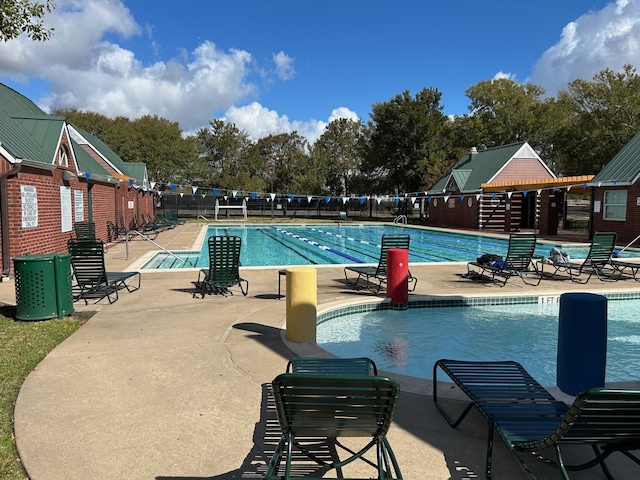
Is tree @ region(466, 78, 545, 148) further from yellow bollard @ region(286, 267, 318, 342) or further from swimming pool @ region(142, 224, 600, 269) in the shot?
yellow bollard @ region(286, 267, 318, 342)

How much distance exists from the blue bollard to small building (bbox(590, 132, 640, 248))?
18.6m

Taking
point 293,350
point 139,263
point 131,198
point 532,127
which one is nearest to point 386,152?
point 532,127

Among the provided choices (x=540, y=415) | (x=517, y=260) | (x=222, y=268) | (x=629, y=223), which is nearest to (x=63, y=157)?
(x=222, y=268)

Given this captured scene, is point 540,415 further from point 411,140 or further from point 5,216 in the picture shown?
point 411,140

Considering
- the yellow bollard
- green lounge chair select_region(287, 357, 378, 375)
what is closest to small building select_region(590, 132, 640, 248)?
the yellow bollard

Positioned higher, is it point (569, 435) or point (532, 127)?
point (532, 127)

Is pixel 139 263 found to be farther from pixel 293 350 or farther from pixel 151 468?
pixel 151 468

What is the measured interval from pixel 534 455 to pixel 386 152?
44.1m

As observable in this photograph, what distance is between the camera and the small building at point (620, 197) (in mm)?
20438

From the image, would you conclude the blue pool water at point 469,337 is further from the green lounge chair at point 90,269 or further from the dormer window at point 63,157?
the dormer window at point 63,157

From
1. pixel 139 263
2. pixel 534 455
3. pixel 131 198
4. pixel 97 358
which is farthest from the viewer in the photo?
pixel 131 198

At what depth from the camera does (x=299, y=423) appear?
2.80 meters

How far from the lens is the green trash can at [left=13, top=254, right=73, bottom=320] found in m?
6.63

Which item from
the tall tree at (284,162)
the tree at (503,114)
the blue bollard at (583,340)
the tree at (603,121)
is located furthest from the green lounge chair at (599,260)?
the tall tree at (284,162)
